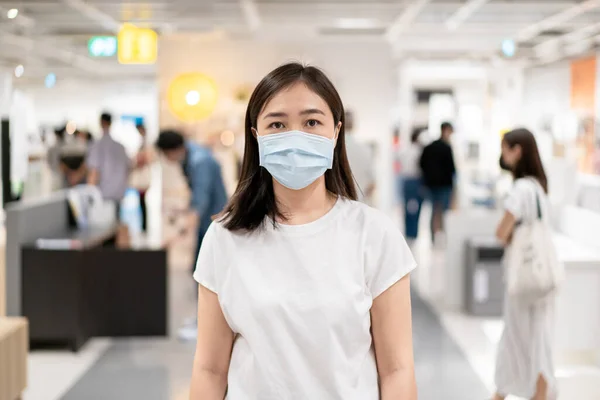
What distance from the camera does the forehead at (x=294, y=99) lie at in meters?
1.79

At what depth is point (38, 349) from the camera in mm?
5980

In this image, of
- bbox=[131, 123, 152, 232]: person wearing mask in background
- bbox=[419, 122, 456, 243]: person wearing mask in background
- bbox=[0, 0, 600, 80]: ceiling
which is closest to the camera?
bbox=[419, 122, 456, 243]: person wearing mask in background

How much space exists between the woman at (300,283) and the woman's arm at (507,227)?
239 centimetres

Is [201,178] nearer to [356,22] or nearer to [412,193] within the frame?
[412,193]

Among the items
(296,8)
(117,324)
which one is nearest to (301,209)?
(117,324)

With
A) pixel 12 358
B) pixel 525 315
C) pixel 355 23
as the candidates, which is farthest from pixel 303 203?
pixel 355 23

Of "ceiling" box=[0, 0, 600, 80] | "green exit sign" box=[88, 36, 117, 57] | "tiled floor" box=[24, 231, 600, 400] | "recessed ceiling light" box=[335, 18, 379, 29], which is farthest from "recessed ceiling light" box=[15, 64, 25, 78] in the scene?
"recessed ceiling light" box=[335, 18, 379, 29]

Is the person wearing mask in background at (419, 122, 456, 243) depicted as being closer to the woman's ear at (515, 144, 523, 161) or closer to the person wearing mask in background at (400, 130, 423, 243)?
the person wearing mask in background at (400, 130, 423, 243)

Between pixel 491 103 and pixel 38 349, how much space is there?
15550mm

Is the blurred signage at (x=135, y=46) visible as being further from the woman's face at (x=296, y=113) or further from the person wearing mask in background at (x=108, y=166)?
the woman's face at (x=296, y=113)

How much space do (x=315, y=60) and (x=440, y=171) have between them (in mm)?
2327

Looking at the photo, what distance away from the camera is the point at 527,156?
4.06m

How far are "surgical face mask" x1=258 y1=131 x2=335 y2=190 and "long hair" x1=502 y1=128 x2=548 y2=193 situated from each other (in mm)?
2376

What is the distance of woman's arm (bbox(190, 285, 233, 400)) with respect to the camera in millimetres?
1820
